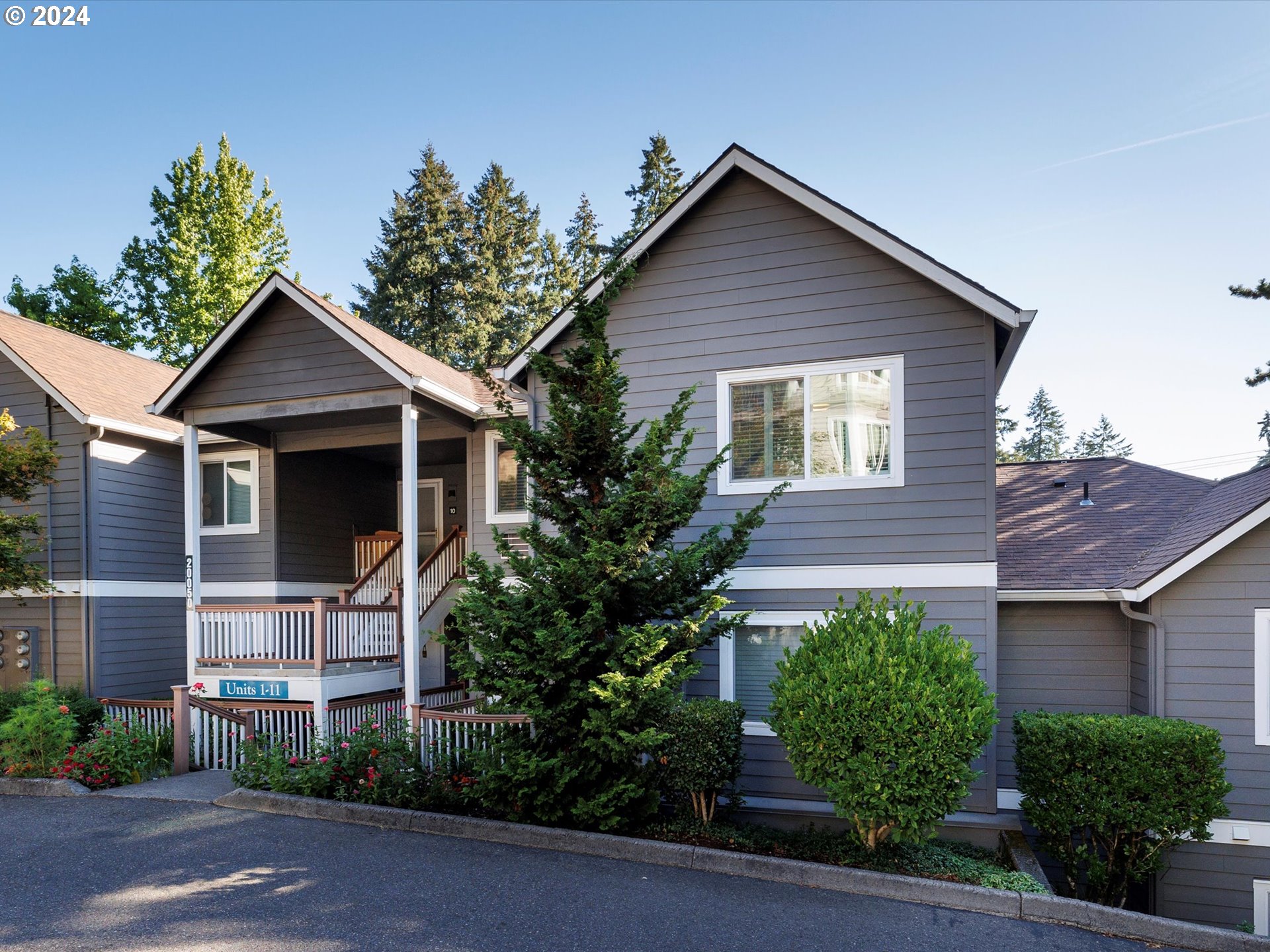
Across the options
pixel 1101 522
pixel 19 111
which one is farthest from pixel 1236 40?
pixel 19 111

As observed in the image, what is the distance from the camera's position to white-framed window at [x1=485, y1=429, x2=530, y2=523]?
513 inches

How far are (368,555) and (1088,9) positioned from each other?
14.7m

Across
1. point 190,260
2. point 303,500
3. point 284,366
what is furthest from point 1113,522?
point 190,260

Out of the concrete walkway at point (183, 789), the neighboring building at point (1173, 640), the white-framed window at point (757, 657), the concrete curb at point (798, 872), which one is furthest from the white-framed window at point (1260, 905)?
the concrete walkway at point (183, 789)

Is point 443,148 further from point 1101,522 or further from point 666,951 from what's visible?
point 666,951

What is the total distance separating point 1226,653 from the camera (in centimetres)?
834

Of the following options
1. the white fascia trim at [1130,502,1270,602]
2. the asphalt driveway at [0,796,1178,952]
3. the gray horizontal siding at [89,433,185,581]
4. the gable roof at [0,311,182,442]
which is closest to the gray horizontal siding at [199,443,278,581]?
the gray horizontal siding at [89,433,185,581]

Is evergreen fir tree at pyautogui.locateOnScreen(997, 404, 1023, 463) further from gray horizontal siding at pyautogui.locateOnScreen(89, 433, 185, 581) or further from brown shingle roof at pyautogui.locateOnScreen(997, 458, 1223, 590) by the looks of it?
gray horizontal siding at pyautogui.locateOnScreen(89, 433, 185, 581)

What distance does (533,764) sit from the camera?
24.1 ft

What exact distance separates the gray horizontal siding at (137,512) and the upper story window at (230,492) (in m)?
0.48

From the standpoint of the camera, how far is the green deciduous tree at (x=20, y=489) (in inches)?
460

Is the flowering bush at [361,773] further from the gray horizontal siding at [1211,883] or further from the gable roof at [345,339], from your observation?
the gray horizontal siding at [1211,883]

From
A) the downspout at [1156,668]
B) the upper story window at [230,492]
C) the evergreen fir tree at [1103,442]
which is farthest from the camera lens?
the evergreen fir tree at [1103,442]

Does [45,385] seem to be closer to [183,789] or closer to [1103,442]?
[183,789]
